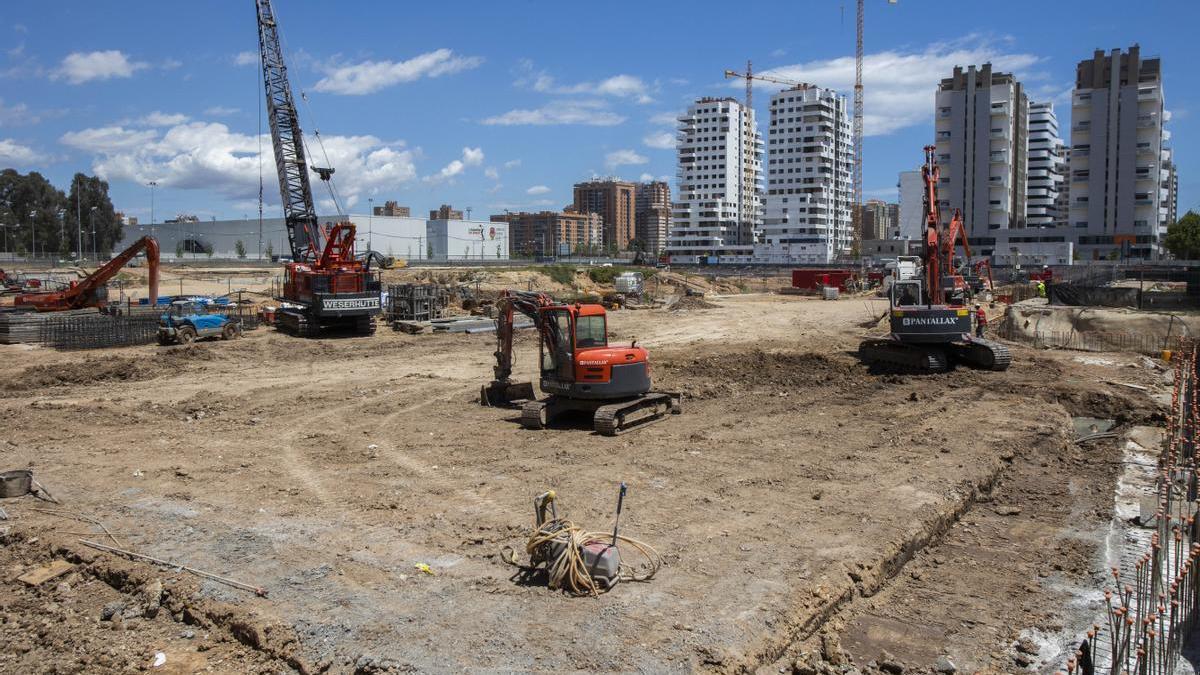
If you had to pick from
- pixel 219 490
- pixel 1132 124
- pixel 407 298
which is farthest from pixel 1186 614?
pixel 1132 124

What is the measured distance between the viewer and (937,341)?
2098cm

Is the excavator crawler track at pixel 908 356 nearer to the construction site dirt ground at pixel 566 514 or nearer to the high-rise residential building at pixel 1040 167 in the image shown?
the construction site dirt ground at pixel 566 514

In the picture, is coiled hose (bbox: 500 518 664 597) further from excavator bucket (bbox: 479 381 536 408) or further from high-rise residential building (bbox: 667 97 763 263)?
high-rise residential building (bbox: 667 97 763 263)

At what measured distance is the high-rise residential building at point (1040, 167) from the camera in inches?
4660

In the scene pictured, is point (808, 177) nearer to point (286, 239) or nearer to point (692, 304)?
point (286, 239)

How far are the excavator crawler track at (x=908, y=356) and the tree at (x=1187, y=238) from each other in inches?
3032

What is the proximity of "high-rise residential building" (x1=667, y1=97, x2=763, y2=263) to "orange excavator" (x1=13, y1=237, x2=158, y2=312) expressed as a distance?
115265mm

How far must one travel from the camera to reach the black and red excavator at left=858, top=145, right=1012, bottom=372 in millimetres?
20953

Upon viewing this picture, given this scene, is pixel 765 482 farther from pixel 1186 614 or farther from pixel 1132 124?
pixel 1132 124

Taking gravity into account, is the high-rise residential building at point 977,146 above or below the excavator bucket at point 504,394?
above

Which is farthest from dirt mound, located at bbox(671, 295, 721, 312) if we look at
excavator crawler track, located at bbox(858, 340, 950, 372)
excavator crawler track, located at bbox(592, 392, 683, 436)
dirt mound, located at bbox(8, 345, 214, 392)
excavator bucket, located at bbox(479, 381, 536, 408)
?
excavator crawler track, located at bbox(592, 392, 683, 436)

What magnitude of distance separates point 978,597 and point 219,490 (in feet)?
30.7

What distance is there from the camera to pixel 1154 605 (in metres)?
8.00

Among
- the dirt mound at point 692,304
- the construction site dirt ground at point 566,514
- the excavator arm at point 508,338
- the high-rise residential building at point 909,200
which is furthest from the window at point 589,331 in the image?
the high-rise residential building at point 909,200
